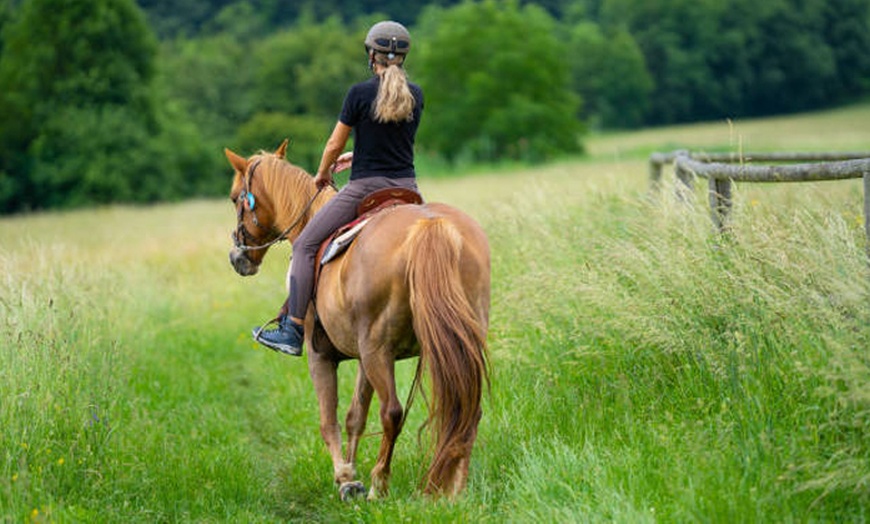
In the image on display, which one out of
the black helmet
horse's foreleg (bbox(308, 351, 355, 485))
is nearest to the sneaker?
horse's foreleg (bbox(308, 351, 355, 485))

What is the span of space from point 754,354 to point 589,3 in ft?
353

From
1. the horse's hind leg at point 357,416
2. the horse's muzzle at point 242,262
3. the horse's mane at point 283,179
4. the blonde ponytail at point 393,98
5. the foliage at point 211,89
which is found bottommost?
the foliage at point 211,89

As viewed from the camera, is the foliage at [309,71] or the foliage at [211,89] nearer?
the foliage at [309,71]

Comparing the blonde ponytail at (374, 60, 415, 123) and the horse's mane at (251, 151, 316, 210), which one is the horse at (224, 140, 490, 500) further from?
the horse's mane at (251, 151, 316, 210)

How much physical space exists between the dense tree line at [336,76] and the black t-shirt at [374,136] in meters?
43.1

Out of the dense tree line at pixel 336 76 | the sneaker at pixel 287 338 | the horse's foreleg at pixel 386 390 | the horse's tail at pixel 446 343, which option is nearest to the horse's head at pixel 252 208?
the sneaker at pixel 287 338

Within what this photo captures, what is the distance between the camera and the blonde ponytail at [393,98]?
19.1 feet

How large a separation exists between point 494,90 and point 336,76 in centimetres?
1595

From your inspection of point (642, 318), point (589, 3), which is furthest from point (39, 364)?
point (589, 3)

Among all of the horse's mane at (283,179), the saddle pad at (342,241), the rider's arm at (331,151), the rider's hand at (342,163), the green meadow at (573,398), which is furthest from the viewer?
the horse's mane at (283,179)

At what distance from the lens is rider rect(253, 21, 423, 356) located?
19.3ft

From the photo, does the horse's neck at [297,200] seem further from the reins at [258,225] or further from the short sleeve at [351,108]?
the short sleeve at [351,108]

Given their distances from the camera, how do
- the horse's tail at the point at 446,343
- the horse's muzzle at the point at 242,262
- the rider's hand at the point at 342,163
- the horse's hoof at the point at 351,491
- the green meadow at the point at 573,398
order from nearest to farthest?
the green meadow at the point at 573,398, the horse's tail at the point at 446,343, the horse's hoof at the point at 351,491, the rider's hand at the point at 342,163, the horse's muzzle at the point at 242,262

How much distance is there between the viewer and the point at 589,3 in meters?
107
